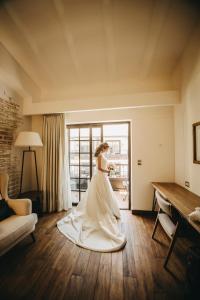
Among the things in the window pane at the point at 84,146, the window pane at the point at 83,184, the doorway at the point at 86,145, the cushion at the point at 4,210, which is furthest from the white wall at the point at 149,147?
the cushion at the point at 4,210

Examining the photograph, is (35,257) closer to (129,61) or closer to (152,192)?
(152,192)

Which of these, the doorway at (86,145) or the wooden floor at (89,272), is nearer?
the wooden floor at (89,272)

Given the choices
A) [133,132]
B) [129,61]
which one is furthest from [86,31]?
[133,132]

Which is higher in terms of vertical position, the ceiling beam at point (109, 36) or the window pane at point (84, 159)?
the ceiling beam at point (109, 36)

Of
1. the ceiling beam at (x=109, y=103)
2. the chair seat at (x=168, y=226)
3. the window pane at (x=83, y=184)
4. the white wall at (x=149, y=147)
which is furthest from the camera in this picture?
the window pane at (x=83, y=184)

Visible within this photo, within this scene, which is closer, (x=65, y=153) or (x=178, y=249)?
(x=178, y=249)

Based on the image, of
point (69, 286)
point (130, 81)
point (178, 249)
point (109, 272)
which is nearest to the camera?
point (69, 286)

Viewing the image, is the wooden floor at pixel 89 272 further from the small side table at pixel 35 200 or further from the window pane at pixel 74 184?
the window pane at pixel 74 184

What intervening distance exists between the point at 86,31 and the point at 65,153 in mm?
2241

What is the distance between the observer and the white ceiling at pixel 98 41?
1.73m

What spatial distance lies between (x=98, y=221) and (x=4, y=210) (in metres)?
1.42

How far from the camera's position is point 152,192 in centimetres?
283

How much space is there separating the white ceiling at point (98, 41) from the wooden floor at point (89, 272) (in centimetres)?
287

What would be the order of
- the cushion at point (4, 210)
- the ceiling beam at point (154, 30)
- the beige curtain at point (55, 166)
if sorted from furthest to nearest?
the beige curtain at point (55, 166) < the cushion at point (4, 210) < the ceiling beam at point (154, 30)
